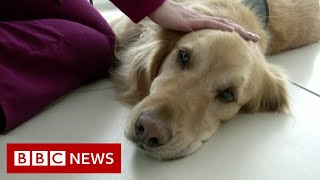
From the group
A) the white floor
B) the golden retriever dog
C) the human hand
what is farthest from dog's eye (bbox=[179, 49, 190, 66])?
the white floor

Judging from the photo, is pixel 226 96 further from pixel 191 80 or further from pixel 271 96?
pixel 271 96

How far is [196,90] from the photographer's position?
125cm

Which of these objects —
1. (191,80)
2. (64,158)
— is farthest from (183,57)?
(64,158)

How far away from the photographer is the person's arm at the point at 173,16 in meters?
1.38

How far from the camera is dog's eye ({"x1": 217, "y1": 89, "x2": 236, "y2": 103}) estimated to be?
1296 mm

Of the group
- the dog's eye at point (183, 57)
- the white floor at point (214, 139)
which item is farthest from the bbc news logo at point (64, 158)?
the dog's eye at point (183, 57)

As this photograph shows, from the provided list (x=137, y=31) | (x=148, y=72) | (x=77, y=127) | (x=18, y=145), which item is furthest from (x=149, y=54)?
(x=18, y=145)

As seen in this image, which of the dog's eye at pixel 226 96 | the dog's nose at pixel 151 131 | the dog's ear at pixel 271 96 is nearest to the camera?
the dog's nose at pixel 151 131

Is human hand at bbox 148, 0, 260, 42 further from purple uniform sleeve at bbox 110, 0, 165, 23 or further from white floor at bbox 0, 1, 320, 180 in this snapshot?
white floor at bbox 0, 1, 320, 180

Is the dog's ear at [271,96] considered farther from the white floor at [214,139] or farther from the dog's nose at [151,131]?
the dog's nose at [151,131]

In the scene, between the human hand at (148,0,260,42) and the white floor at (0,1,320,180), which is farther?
the human hand at (148,0,260,42)

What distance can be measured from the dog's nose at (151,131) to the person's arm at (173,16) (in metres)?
0.44

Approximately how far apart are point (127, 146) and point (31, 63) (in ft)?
1.52

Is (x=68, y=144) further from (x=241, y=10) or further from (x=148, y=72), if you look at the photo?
Answer: (x=241, y=10)
